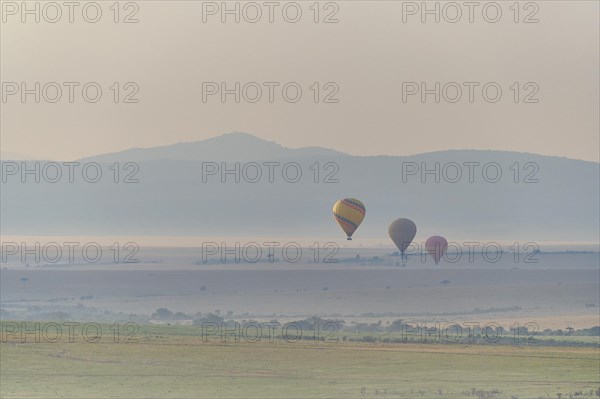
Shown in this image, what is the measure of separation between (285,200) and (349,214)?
3509 inches

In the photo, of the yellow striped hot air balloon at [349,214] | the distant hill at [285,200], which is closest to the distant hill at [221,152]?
the distant hill at [285,200]

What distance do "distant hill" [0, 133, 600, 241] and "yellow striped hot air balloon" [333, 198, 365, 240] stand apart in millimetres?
45302

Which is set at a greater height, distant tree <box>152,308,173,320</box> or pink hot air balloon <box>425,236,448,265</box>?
pink hot air balloon <box>425,236,448,265</box>

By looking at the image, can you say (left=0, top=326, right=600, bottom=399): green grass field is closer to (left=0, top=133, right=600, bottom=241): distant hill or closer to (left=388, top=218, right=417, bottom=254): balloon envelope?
(left=388, top=218, right=417, bottom=254): balloon envelope

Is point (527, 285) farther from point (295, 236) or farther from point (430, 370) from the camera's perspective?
point (430, 370)

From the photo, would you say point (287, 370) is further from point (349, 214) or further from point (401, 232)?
point (401, 232)

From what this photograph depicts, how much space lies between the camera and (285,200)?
184 meters

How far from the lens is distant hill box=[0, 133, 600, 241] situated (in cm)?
15638

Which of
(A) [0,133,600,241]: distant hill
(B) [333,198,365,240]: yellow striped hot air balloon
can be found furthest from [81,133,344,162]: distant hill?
(B) [333,198,365,240]: yellow striped hot air balloon

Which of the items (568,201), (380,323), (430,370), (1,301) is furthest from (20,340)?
(568,201)

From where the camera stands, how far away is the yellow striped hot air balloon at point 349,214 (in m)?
93.1

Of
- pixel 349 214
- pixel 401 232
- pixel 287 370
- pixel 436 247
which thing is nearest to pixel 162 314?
pixel 401 232

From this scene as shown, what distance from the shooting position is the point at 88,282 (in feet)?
402

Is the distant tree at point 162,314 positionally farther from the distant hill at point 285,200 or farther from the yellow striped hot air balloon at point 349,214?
the distant hill at point 285,200
